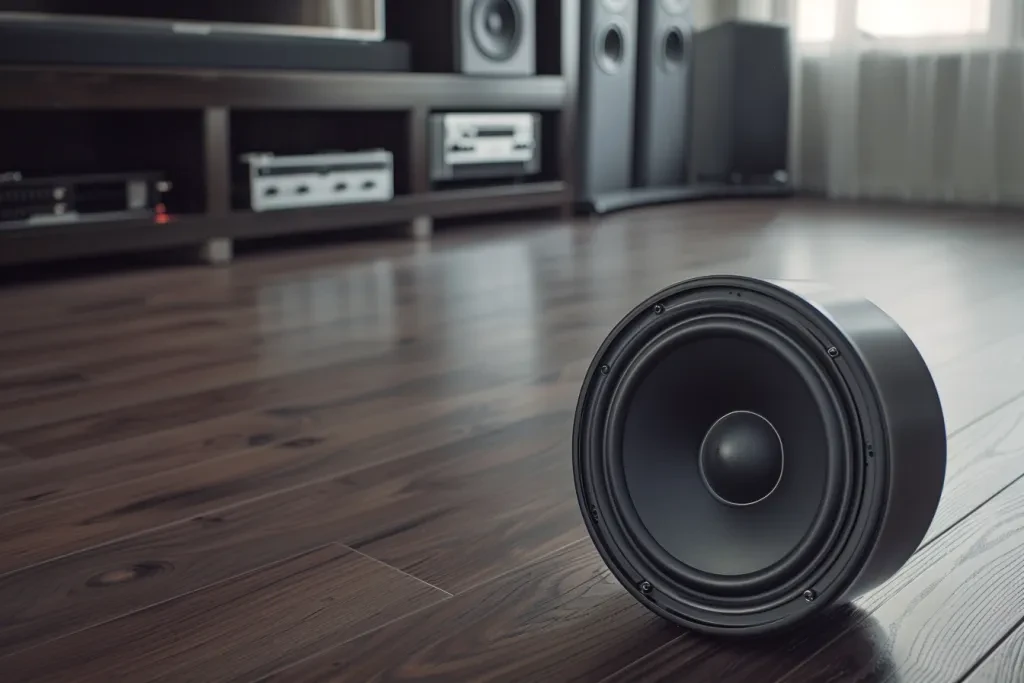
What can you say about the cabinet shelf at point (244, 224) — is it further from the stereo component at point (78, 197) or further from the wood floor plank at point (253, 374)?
the wood floor plank at point (253, 374)

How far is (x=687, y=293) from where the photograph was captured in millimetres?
784

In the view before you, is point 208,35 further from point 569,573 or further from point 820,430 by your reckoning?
point 820,430

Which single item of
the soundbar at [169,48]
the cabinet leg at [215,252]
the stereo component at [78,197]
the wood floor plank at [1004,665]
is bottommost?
the wood floor plank at [1004,665]

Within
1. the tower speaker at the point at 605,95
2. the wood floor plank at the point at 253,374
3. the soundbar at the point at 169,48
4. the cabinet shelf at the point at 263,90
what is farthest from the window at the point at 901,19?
the wood floor plank at the point at 253,374

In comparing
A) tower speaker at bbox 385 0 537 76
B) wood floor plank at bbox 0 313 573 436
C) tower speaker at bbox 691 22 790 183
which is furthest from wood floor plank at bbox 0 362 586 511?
tower speaker at bbox 691 22 790 183

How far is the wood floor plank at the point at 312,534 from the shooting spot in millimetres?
Answer: 879

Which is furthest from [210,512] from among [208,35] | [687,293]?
[208,35]

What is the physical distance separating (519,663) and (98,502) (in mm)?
489

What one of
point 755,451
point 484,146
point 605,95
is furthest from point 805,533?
point 605,95

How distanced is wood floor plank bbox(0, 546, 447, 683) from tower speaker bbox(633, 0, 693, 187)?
3333mm

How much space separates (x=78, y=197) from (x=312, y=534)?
1682 millimetres

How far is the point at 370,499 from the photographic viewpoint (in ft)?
3.61

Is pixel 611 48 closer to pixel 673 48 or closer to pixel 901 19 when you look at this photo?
pixel 673 48

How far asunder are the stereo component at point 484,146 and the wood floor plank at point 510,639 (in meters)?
2.40
